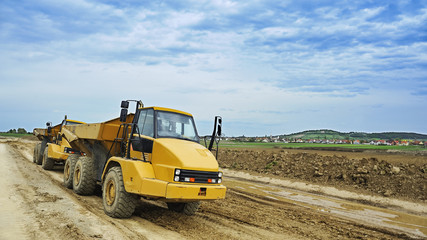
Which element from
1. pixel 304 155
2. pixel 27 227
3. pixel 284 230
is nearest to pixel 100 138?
pixel 27 227

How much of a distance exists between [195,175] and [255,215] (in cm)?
288

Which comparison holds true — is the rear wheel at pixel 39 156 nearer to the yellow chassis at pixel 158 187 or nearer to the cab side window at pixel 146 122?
the cab side window at pixel 146 122

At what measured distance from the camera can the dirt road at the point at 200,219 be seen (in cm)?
656

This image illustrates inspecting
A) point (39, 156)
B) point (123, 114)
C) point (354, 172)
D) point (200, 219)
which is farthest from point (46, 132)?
point (354, 172)

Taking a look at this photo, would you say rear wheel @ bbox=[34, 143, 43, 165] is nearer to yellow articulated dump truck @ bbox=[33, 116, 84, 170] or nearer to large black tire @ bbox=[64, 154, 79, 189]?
yellow articulated dump truck @ bbox=[33, 116, 84, 170]

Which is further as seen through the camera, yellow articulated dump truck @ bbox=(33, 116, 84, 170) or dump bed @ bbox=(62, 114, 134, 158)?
yellow articulated dump truck @ bbox=(33, 116, 84, 170)

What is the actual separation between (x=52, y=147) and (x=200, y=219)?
1081cm

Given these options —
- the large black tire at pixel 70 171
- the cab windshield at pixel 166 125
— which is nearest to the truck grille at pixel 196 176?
the cab windshield at pixel 166 125

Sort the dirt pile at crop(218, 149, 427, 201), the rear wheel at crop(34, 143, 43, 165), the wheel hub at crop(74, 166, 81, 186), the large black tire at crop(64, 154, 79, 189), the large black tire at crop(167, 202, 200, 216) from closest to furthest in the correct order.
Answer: the large black tire at crop(167, 202, 200, 216)
the wheel hub at crop(74, 166, 81, 186)
the large black tire at crop(64, 154, 79, 189)
the dirt pile at crop(218, 149, 427, 201)
the rear wheel at crop(34, 143, 43, 165)

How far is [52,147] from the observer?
15.9 metres

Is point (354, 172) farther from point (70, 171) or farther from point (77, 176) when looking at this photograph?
point (70, 171)

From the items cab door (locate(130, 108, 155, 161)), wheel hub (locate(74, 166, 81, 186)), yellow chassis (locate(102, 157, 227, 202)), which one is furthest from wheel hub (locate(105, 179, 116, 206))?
wheel hub (locate(74, 166, 81, 186))

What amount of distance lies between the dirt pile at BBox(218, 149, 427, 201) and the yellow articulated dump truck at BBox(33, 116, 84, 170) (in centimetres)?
1090

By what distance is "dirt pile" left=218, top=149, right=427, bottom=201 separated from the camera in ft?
46.6
